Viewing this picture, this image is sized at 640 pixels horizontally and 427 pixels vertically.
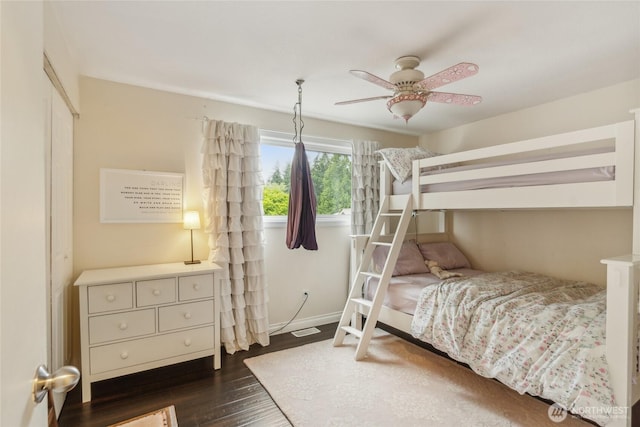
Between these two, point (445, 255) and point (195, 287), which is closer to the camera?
point (195, 287)

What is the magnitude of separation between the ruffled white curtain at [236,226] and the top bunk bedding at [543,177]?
5.05ft

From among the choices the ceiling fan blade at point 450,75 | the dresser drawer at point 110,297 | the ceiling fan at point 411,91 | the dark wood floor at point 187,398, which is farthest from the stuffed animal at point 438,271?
the dresser drawer at point 110,297

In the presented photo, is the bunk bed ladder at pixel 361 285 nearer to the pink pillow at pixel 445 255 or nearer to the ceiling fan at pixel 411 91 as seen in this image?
the pink pillow at pixel 445 255

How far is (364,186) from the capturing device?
388 centimetres

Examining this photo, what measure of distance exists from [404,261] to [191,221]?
216 centimetres

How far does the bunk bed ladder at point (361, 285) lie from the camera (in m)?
2.75

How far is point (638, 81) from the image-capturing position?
2.59m

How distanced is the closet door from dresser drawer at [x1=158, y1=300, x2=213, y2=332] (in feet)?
1.99

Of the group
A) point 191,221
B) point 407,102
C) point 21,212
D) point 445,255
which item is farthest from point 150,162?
point 445,255

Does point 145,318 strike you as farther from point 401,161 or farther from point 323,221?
point 401,161

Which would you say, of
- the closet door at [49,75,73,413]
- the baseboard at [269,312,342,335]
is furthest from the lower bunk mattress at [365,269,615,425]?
the closet door at [49,75,73,413]

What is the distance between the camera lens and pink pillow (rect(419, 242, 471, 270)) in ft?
12.0

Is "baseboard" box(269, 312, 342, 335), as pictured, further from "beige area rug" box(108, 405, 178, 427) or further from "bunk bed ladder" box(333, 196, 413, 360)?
"beige area rug" box(108, 405, 178, 427)

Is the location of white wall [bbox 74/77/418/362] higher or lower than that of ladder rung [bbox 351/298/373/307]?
higher
